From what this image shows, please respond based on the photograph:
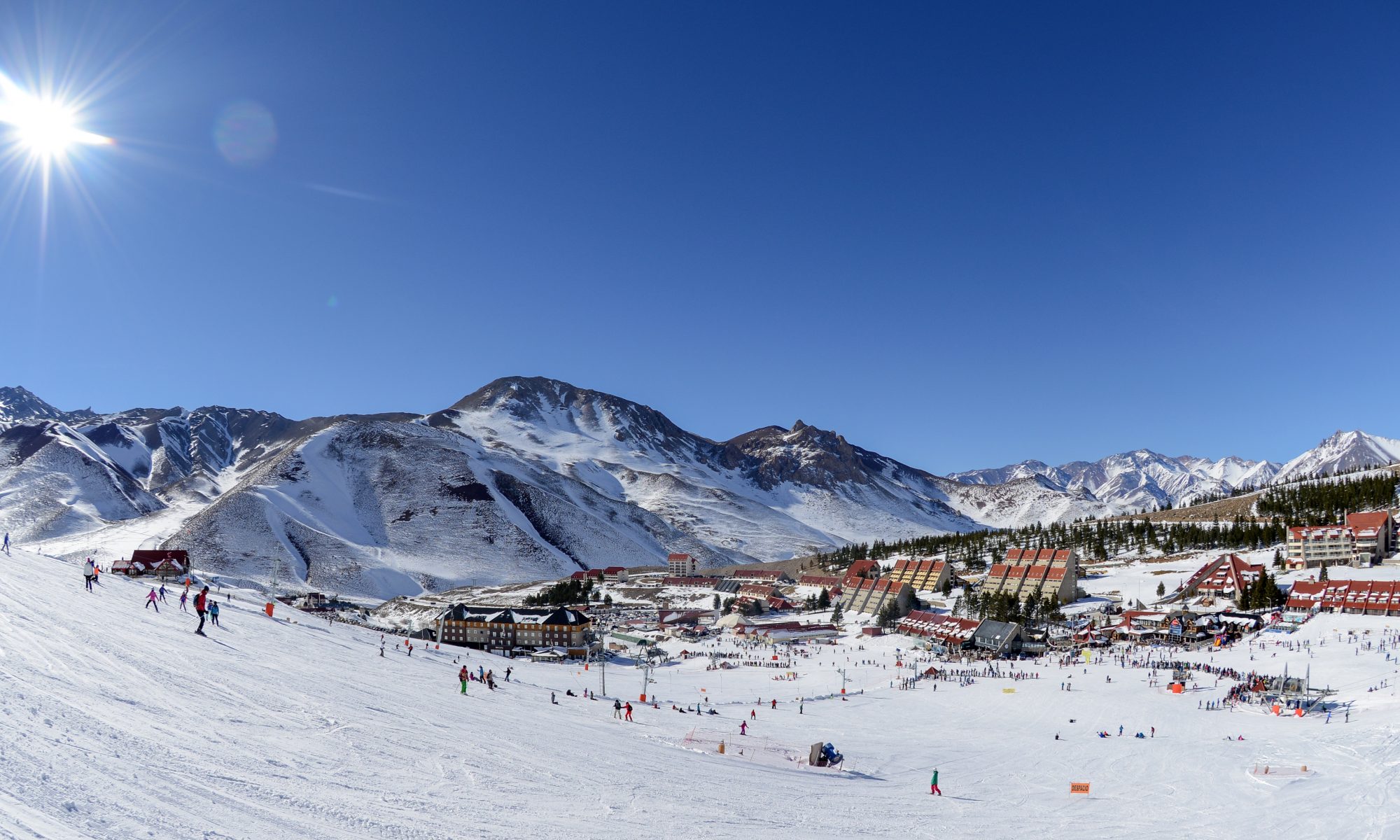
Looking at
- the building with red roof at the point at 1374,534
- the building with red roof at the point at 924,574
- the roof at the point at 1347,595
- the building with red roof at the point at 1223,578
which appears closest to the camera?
the roof at the point at 1347,595

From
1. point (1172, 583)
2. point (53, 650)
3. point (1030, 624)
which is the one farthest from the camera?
point (1172, 583)

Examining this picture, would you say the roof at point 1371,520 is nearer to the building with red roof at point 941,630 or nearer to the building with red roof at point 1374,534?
the building with red roof at point 1374,534

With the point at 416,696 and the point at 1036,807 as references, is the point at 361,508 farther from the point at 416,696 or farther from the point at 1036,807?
the point at 1036,807

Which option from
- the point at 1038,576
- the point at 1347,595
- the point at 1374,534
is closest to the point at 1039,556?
the point at 1038,576

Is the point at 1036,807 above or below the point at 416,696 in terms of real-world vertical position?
below

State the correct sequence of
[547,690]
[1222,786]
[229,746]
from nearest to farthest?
[229,746] → [1222,786] → [547,690]

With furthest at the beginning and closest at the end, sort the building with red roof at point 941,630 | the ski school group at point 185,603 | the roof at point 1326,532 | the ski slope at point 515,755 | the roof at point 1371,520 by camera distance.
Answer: the roof at point 1371,520 → the roof at point 1326,532 → the building with red roof at point 941,630 → the ski school group at point 185,603 → the ski slope at point 515,755

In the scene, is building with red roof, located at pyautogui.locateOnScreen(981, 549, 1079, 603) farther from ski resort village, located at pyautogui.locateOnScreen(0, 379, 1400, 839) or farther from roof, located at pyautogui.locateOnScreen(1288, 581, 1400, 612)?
roof, located at pyautogui.locateOnScreen(1288, 581, 1400, 612)

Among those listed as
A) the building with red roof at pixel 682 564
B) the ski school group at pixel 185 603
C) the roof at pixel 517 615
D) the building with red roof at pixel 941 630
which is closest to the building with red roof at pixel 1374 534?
the building with red roof at pixel 941 630

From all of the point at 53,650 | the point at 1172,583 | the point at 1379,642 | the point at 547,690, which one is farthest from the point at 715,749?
Answer: the point at 1172,583
